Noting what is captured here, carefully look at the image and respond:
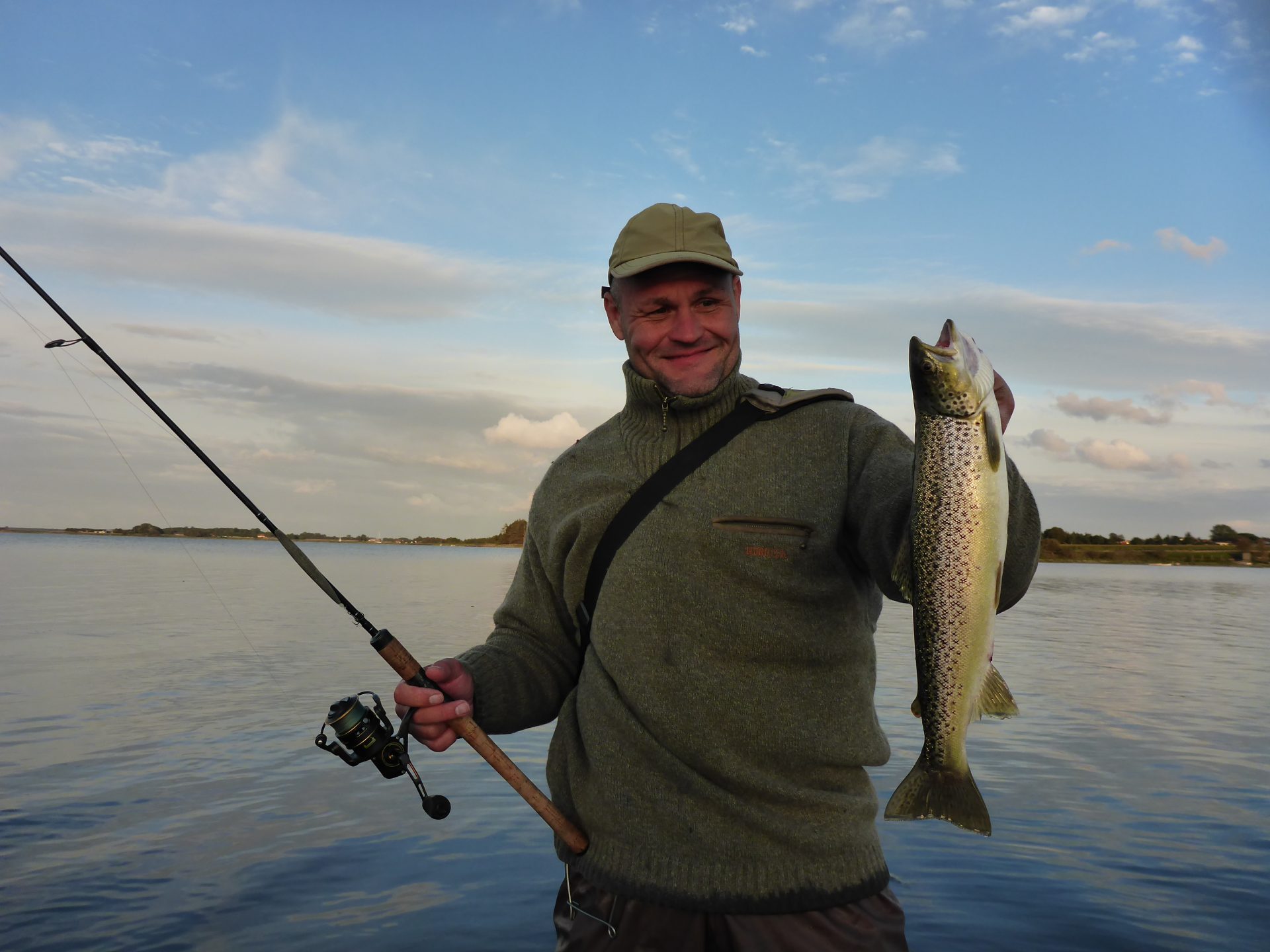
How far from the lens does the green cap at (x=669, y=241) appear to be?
3.02 metres

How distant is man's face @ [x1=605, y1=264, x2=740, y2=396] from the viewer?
3086 mm

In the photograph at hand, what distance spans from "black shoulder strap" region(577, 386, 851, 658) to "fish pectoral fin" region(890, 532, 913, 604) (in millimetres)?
682

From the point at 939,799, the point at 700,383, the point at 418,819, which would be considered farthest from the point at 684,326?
the point at 418,819

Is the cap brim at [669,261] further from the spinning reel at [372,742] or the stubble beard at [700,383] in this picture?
the spinning reel at [372,742]

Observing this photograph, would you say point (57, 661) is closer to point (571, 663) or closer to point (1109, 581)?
point (571, 663)

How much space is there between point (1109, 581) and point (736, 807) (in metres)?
54.9

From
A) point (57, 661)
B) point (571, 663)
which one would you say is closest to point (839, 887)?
point (571, 663)

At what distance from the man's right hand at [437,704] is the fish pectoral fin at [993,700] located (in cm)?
154

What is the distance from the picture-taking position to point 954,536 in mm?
2137

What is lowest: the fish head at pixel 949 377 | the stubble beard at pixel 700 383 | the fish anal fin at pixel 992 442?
the fish anal fin at pixel 992 442

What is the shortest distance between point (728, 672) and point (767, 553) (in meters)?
0.35

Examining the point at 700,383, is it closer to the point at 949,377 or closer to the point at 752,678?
the point at 752,678

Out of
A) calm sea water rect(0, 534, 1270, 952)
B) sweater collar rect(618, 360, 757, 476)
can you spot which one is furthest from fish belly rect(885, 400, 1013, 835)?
calm sea water rect(0, 534, 1270, 952)

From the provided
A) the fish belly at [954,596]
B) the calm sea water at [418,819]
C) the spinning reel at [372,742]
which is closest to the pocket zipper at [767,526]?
the fish belly at [954,596]
